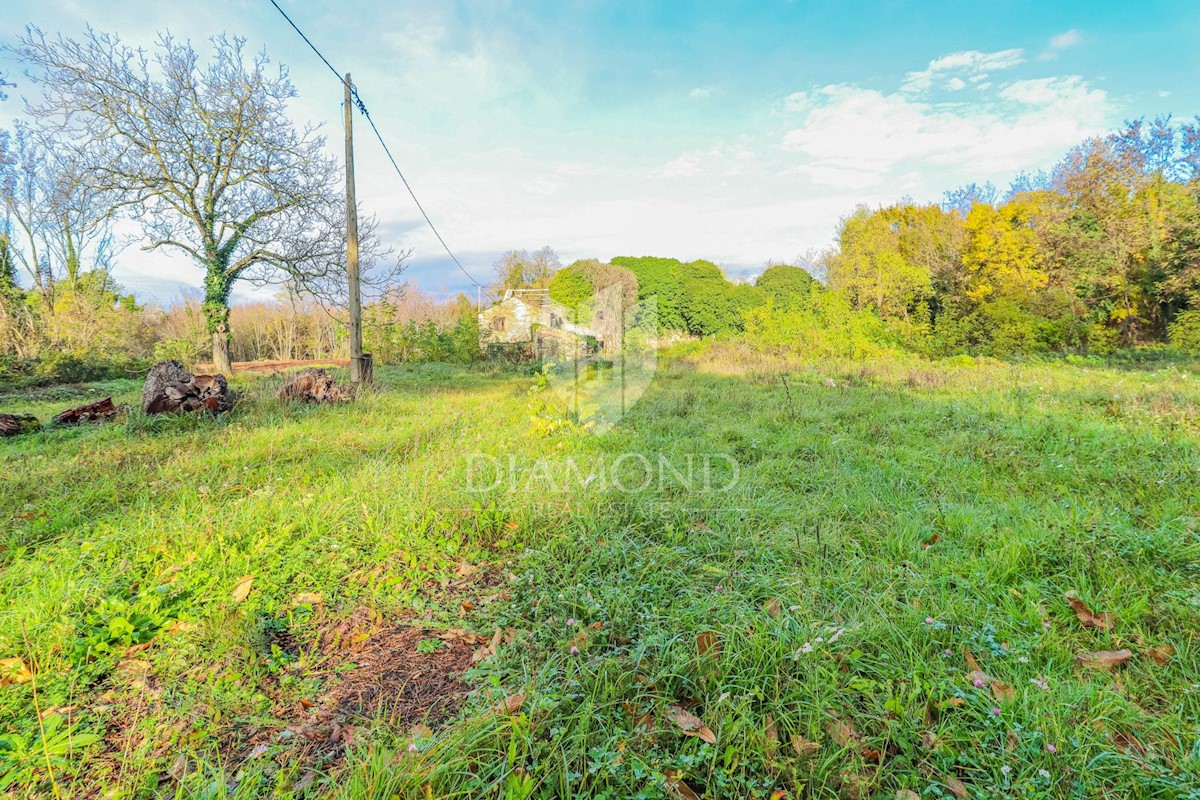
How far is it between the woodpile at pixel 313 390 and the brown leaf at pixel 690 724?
705cm

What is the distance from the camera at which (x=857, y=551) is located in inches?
106

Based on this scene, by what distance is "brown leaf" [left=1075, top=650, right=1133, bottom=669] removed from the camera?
176cm

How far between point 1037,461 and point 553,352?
13.8 meters

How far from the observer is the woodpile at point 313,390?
23.0ft

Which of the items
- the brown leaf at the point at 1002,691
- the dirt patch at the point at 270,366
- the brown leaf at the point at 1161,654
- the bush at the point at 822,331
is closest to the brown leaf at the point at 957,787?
the brown leaf at the point at 1002,691

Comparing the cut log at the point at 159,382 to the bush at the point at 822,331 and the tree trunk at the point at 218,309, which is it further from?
the bush at the point at 822,331

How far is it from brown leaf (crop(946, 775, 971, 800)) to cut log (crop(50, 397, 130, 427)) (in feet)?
26.3

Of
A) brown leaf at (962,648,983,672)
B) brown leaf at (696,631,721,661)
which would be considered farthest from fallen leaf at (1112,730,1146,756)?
brown leaf at (696,631,721,661)

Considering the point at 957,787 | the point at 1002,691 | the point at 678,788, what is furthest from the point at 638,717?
the point at 1002,691

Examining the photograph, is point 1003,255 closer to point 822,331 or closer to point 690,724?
point 822,331

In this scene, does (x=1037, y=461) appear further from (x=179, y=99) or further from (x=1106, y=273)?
(x=179, y=99)

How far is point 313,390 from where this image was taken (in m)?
7.17

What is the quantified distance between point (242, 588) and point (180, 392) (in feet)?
16.4

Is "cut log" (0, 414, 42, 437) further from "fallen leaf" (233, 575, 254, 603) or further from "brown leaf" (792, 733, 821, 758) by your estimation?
"brown leaf" (792, 733, 821, 758)
